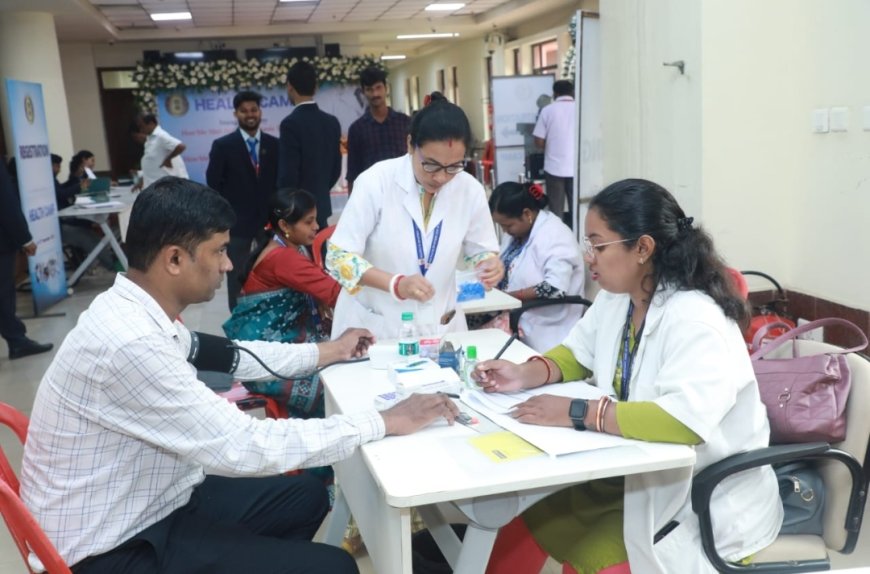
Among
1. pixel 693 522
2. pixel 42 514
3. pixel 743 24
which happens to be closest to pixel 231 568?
pixel 42 514

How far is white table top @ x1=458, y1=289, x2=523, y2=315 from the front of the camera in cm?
325

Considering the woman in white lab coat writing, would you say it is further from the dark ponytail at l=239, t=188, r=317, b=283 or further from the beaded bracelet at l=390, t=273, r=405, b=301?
the beaded bracelet at l=390, t=273, r=405, b=301

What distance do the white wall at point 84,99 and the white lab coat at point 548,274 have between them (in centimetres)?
1218

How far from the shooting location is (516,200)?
3629mm

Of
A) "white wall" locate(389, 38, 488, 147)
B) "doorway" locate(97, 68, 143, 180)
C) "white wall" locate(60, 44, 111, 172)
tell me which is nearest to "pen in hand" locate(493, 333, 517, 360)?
"white wall" locate(389, 38, 488, 147)

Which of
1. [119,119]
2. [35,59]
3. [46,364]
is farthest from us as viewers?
[119,119]

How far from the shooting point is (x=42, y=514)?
5.03 feet

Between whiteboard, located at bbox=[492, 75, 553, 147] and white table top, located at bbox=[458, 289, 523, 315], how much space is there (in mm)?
5287

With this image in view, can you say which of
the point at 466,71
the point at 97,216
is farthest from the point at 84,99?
the point at 466,71

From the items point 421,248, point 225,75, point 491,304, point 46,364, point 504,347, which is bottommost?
point 46,364

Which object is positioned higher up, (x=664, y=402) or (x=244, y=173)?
(x=244, y=173)

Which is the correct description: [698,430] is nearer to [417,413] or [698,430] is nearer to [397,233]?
[417,413]

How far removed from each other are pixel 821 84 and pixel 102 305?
2900mm

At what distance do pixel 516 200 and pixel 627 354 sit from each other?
182cm
